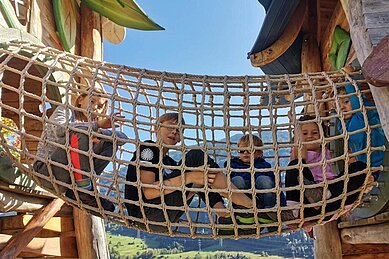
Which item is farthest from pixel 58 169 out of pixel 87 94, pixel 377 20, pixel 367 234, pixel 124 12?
pixel 124 12

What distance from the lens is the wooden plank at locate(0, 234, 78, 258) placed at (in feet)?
6.37

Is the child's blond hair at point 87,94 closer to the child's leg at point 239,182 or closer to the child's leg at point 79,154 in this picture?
the child's leg at point 79,154

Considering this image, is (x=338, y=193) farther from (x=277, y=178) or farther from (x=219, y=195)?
(x=219, y=195)

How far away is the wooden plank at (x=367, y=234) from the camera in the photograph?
1606 mm

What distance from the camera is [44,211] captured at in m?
1.88

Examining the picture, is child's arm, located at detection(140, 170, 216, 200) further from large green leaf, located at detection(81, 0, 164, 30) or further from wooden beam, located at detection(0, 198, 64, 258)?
large green leaf, located at detection(81, 0, 164, 30)

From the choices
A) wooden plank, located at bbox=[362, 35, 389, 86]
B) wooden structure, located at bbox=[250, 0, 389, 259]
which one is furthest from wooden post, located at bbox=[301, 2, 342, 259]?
wooden plank, located at bbox=[362, 35, 389, 86]

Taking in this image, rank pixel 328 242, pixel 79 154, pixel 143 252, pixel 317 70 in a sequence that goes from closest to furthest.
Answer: pixel 79 154
pixel 328 242
pixel 317 70
pixel 143 252

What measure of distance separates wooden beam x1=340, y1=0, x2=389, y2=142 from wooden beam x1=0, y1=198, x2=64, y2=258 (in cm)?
140

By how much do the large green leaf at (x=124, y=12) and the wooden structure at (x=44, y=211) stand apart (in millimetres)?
150

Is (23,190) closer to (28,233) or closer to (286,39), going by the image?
(28,233)

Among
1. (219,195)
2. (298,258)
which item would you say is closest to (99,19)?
(219,195)

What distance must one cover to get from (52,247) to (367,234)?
4.67ft

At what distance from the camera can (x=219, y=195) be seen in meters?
1.31
